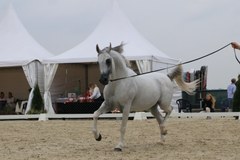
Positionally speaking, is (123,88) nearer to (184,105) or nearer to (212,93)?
(184,105)

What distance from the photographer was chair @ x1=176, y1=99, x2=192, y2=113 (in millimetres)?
19938

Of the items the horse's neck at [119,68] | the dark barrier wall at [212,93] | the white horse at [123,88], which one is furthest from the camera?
the dark barrier wall at [212,93]

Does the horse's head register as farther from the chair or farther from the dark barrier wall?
the dark barrier wall

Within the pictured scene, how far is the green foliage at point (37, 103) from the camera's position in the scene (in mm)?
18938

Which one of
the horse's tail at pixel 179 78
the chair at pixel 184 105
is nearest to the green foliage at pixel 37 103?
the chair at pixel 184 105

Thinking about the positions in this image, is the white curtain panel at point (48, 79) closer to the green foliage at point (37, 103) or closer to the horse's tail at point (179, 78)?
the green foliage at point (37, 103)

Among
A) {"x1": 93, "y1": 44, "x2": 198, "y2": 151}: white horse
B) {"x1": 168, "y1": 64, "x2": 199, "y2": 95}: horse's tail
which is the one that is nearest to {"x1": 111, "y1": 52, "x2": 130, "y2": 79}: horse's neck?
{"x1": 93, "y1": 44, "x2": 198, "y2": 151}: white horse

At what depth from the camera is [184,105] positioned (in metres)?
20.4

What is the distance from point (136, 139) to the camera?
32.6 feet

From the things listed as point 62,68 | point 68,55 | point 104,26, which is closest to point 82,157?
point 68,55

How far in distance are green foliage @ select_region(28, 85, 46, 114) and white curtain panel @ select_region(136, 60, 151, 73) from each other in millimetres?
3856

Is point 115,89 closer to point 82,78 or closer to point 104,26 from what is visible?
point 104,26

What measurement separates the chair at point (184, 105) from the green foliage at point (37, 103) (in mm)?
5233

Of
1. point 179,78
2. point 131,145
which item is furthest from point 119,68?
point 179,78
